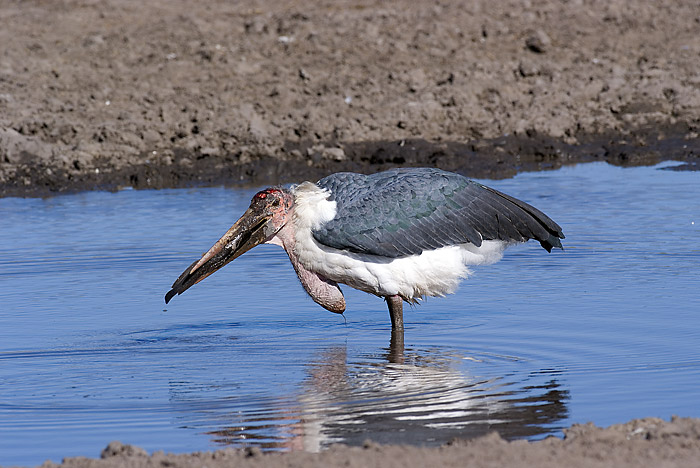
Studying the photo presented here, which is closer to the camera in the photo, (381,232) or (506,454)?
(506,454)

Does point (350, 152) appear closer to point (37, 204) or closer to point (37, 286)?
point (37, 204)

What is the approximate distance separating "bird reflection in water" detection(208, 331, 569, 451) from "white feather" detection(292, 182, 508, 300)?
48 centimetres

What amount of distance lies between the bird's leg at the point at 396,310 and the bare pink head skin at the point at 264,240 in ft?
0.98

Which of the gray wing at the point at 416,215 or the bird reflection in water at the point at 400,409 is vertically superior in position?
the gray wing at the point at 416,215

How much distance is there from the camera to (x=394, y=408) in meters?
5.59

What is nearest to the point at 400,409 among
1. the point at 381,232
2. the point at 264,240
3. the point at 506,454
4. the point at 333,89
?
the point at 506,454

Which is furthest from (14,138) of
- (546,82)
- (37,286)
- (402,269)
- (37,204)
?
(402,269)

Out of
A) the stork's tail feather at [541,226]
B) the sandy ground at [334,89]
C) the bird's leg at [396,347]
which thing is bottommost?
the bird's leg at [396,347]

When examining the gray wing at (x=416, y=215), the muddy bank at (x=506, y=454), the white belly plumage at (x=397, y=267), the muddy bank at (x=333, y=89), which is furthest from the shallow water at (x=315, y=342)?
the muddy bank at (x=333, y=89)

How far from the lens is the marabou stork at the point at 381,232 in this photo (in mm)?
6688

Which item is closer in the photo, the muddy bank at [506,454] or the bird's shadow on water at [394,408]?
the muddy bank at [506,454]

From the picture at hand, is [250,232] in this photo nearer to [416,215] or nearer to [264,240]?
[264,240]

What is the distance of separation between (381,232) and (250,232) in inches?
30.3

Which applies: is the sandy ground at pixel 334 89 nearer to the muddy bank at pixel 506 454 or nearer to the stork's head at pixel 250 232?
the stork's head at pixel 250 232
